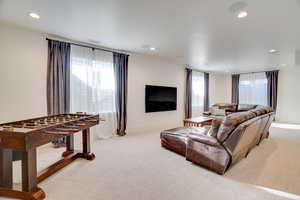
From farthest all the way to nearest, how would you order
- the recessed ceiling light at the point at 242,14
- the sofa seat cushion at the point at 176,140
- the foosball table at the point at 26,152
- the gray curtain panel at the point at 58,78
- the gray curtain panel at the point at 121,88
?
the gray curtain panel at the point at 121,88 → the gray curtain panel at the point at 58,78 → the sofa seat cushion at the point at 176,140 → the recessed ceiling light at the point at 242,14 → the foosball table at the point at 26,152

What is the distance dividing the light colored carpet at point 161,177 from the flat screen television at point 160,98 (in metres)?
1.98

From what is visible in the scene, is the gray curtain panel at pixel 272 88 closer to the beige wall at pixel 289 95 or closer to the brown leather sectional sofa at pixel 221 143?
the beige wall at pixel 289 95

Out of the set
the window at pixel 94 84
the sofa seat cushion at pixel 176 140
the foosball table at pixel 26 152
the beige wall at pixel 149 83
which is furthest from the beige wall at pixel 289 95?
the foosball table at pixel 26 152

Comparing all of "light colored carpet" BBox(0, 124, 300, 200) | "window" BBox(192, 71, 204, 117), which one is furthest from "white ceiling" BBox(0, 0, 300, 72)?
"window" BBox(192, 71, 204, 117)

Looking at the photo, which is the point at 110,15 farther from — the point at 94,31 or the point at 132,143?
the point at 132,143

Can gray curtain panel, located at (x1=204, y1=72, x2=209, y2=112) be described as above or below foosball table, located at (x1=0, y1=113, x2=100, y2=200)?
above

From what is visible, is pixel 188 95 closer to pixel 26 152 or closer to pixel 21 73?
pixel 21 73

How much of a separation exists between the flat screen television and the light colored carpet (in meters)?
1.98

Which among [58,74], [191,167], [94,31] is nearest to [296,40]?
[191,167]

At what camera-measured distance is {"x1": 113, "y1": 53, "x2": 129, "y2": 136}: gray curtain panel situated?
4.23 m

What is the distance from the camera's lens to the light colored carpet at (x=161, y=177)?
5.98 feet

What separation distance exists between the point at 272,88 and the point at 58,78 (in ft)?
27.3

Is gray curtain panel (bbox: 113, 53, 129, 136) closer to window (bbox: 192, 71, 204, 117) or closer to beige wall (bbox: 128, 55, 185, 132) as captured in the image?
beige wall (bbox: 128, 55, 185, 132)

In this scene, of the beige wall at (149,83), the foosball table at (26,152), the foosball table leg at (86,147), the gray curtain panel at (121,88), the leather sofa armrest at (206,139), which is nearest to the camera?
the foosball table at (26,152)
